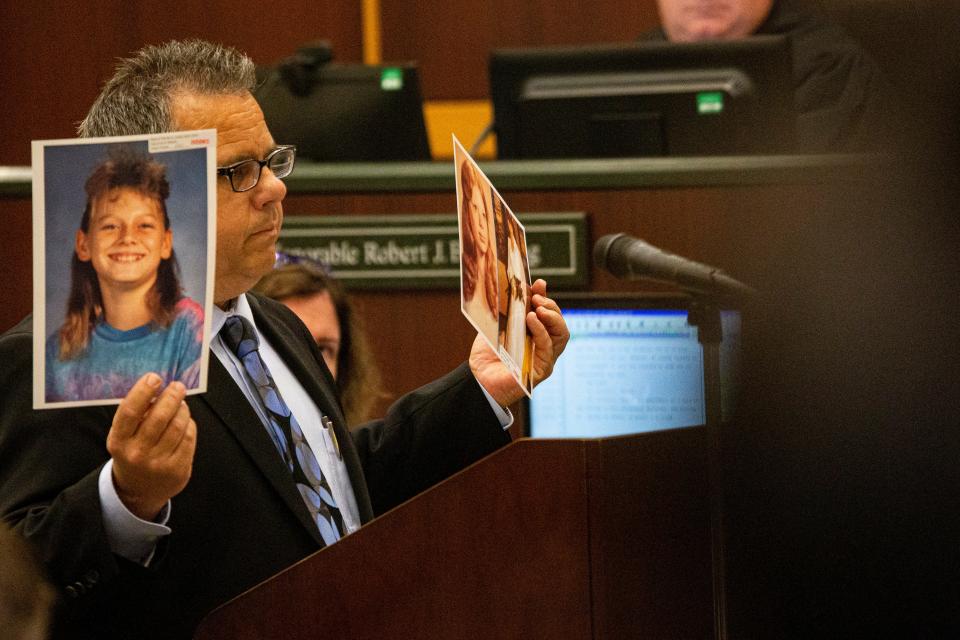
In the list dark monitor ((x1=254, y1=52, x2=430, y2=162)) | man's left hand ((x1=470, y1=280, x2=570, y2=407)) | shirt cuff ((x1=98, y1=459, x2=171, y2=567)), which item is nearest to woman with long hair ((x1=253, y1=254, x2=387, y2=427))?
A: dark monitor ((x1=254, y1=52, x2=430, y2=162))

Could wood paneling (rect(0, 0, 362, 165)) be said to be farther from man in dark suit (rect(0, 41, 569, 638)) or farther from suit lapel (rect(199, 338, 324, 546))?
suit lapel (rect(199, 338, 324, 546))

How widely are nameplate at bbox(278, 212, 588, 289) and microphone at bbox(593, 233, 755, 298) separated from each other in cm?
105

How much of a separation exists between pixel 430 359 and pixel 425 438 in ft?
4.80

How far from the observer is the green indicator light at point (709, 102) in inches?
136

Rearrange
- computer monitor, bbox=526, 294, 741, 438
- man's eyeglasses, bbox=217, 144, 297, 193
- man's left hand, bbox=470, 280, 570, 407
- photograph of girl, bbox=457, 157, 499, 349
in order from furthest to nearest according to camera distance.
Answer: computer monitor, bbox=526, 294, 741, 438 → man's left hand, bbox=470, 280, 570, 407 → man's eyeglasses, bbox=217, 144, 297, 193 → photograph of girl, bbox=457, 157, 499, 349

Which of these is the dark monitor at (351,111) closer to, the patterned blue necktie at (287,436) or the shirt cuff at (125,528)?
the patterned blue necktie at (287,436)

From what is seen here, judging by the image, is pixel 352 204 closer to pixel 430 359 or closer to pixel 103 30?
pixel 430 359

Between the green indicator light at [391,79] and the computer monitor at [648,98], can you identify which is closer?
the computer monitor at [648,98]

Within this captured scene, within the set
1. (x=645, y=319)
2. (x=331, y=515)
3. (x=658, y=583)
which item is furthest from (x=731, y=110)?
(x=658, y=583)

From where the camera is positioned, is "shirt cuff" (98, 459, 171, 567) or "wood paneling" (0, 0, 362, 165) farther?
"wood paneling" (0, 0, 362, 165)

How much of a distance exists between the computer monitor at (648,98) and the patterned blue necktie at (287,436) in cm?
195

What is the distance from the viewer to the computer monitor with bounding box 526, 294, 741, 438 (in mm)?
2865

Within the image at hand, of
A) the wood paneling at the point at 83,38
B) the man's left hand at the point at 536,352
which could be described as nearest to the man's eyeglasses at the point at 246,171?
the man's left hand at the point at 536,352

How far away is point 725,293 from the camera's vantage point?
184cm
